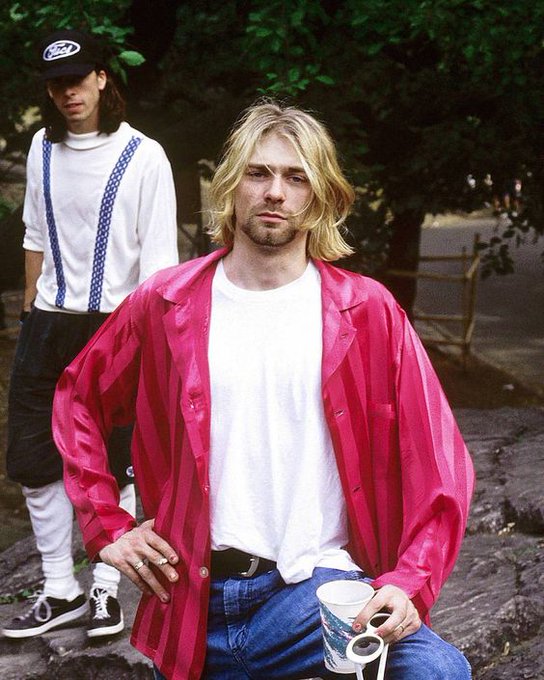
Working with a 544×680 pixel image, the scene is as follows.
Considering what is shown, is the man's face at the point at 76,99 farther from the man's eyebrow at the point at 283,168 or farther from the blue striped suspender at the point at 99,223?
Answer: the man's eyebrow at the point at 283,168

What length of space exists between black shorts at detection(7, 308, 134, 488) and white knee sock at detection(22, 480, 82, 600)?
0.23 feet

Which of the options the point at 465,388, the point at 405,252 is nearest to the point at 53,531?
the point at 405,252

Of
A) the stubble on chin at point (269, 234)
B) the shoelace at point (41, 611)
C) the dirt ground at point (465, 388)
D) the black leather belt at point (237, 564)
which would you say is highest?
the stubble on chin at point (269, 234)

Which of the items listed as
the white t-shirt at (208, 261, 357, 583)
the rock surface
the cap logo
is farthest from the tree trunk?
the white t-shirt at (208, 261, 357, 583)

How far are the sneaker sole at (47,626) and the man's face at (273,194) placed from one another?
2334mm

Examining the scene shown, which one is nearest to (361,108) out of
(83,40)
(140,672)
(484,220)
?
A: (83,40)

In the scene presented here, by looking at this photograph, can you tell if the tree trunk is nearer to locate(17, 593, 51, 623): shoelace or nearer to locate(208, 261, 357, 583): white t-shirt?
locate(17, 593, 51, 623): shoelace

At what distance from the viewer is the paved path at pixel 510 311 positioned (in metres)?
12.2

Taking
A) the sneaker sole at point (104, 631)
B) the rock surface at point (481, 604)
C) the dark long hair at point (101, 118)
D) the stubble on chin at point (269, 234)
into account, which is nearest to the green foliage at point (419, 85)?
the dark long hair at point (101, 118)

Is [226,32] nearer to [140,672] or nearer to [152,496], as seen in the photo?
[140,672]

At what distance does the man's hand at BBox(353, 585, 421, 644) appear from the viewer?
1.94m

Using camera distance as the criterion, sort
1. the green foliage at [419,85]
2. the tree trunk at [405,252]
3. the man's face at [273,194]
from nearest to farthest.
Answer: the man's face at [273,194] < the green foliage at [419,85] < the tree trunk at [405,252]

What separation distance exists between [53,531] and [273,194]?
2.28 meters

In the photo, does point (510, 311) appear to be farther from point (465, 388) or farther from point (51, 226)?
point (51, 226)
